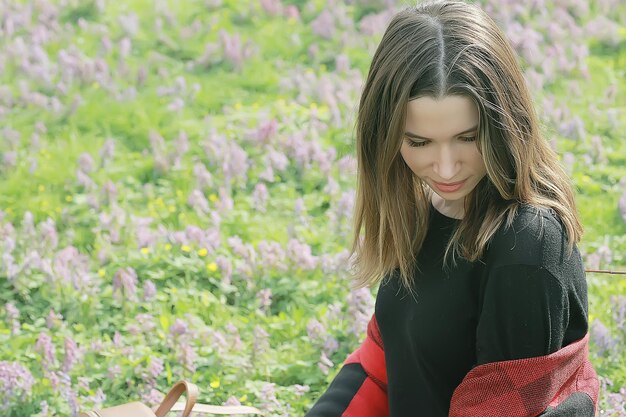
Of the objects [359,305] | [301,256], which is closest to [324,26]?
[301,256]

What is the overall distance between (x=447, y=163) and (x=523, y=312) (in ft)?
1.53

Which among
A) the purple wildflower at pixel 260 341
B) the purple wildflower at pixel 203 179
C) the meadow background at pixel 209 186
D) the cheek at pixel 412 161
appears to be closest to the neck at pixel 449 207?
the cheek at pixel 412 161

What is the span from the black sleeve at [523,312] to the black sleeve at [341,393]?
761 mm

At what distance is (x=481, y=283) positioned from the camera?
3.10 metres

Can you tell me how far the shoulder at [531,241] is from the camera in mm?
2916

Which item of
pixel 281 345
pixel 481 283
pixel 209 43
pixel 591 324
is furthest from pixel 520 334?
pixel 209 43

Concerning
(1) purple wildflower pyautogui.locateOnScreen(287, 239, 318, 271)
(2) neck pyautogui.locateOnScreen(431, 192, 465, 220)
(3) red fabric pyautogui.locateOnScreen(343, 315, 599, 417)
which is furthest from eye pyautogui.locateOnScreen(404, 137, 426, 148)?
(1) purple wildflower pyautogui.locateOnScreen(287, 239, 318, 271)

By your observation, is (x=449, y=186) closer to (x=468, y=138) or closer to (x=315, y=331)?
(x=468, y=138)

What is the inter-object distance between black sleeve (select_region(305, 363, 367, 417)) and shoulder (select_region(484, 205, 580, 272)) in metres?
0.89

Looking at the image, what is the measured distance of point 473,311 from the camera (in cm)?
315

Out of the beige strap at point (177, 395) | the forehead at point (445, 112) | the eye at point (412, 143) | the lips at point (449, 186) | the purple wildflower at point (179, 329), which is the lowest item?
the purple wildflower at point (179, 329)

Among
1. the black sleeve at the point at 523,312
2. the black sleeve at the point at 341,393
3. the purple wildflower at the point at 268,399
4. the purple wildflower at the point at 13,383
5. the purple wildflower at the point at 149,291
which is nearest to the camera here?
the black sleeve at the point at 523,312

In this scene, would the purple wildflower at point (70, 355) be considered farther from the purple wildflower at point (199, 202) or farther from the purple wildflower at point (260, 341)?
Answer: the purple wildflower at point (199, 202)

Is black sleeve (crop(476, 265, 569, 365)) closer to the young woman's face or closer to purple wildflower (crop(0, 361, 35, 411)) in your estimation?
the young woman's face
